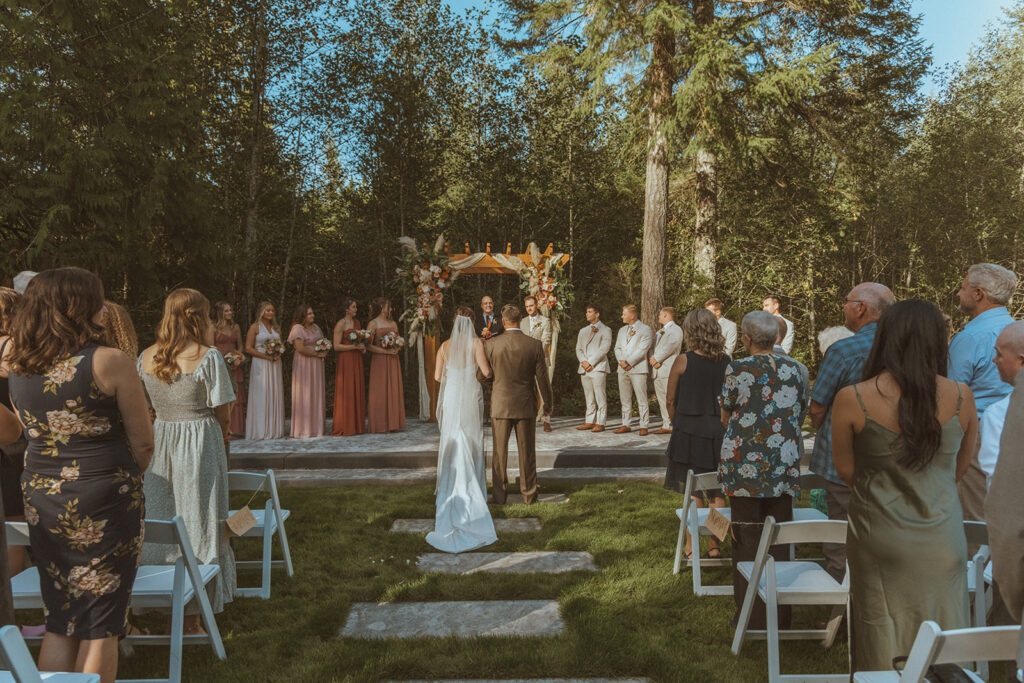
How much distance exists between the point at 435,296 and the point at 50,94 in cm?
556

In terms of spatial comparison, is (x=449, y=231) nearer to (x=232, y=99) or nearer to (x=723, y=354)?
(x=232, y=99)

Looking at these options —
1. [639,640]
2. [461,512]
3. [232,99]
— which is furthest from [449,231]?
[639,640]

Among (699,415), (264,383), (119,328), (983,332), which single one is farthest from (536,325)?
(119,328)

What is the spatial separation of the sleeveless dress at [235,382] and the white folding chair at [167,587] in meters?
5.96

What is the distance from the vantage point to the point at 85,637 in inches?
105

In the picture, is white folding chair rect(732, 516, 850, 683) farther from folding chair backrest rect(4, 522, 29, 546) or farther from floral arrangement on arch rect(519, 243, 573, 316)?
floral arrangement on arch rect(519, 243, 573, 316)

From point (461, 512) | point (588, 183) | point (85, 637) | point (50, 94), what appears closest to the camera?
point (85, 637)

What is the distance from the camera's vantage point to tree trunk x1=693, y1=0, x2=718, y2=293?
593 inches

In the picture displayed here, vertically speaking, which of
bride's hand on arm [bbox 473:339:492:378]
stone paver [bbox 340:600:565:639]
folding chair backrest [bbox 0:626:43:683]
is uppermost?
bride's hand on arm [bbox 473:339:492:378]

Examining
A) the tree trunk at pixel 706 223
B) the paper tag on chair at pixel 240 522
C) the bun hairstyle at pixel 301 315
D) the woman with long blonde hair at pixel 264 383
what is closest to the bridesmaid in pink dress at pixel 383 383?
the bun hairstyle at pixel 301 315

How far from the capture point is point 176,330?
3840 millimetres

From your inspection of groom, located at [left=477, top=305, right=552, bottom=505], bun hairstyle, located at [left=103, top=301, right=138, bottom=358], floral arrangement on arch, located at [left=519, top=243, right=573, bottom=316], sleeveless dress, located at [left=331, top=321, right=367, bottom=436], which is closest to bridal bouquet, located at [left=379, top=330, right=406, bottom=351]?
sleeveless dress, located at [left=331, top=321, right=367, bottom=436]

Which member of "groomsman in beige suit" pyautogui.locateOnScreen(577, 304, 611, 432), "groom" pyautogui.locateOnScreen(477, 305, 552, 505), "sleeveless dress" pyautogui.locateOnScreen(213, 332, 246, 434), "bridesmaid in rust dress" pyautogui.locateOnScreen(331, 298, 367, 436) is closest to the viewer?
"groom" pyautogui.locateOnScreen(477, 305, 552, 505)

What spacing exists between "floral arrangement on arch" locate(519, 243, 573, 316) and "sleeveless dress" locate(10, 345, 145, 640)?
9029mm
